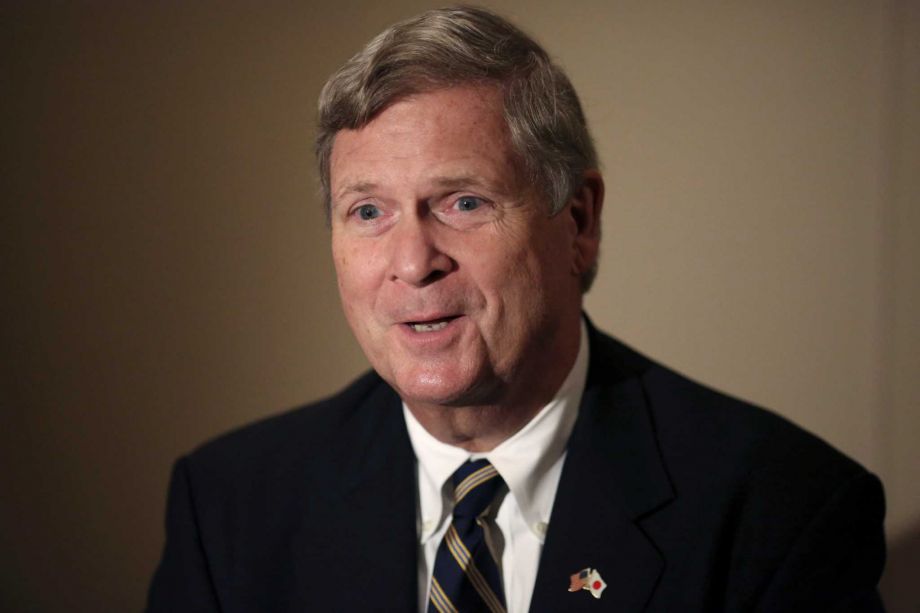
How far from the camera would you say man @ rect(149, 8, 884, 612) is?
149cm

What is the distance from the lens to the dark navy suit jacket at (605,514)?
5.15 ft

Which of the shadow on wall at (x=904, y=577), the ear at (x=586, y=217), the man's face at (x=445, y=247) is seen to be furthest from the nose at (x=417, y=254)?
the shadow on wall at (x=904, y=577)

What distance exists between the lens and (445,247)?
1490 mm

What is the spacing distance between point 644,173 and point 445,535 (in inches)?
45.6

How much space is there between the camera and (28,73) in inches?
88.3

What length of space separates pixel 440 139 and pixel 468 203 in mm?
112

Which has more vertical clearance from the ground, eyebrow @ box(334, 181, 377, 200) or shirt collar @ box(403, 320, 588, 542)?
eyebrow @ box(334, 181, 377, 200)

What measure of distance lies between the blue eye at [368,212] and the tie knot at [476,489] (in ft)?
1.52

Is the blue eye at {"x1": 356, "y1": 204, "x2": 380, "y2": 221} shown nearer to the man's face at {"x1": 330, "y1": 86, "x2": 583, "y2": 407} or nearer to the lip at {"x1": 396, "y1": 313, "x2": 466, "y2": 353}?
the man's face at {"x1": 330, "y1": 86, "x2": 583, "y2": 407}

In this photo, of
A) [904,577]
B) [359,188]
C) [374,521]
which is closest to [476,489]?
[374,521]

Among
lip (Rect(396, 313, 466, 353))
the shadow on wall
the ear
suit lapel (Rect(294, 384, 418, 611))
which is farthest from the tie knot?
the shadow on wall

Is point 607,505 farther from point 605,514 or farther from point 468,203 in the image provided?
point 468,203

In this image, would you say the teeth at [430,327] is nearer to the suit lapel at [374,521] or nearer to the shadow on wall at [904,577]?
the suit lapel at [374,521]

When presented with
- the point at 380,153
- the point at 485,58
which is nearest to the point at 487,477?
the point at 380,153
